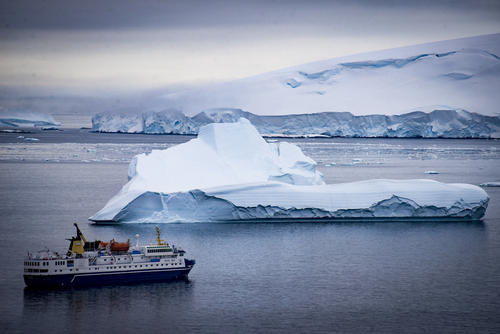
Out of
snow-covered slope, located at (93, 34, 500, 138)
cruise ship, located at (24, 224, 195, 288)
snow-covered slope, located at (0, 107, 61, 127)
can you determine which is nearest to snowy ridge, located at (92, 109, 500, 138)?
snow-covered slope, located at (93, 34, 500, 138)

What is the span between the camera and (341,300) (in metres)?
13.2

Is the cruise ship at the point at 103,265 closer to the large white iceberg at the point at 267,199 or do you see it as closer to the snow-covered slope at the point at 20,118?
the large white iceberg at the point at 267,199

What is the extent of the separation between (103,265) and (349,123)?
1922 inches

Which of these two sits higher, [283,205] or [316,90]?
[316,90]

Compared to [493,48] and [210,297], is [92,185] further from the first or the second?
[493,48]

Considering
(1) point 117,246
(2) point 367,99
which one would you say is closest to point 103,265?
(1) point 117,246

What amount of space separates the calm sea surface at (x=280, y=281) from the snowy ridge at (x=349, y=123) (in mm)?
34643

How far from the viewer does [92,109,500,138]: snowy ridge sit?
2306 inches

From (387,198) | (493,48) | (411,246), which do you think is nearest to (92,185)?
(387,198)

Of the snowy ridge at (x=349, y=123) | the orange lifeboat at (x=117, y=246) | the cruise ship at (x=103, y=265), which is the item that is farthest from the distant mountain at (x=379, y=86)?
the orange lifeboat at (x=117, y=246)

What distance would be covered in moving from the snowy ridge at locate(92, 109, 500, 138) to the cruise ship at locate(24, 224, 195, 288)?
43.1m

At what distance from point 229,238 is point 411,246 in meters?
4.54

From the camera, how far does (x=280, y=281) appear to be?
14.5 meters

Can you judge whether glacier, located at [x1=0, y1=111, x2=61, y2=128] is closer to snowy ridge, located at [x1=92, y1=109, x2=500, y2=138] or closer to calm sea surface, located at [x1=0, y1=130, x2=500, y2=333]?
snowy ridge, located at [x1=92, y1=109, x2=500, y2=138]
